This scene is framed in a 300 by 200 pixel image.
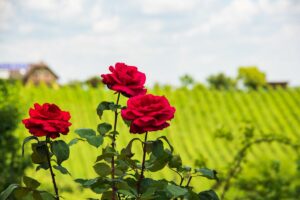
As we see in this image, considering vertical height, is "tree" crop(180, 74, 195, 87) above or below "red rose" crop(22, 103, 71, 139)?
above

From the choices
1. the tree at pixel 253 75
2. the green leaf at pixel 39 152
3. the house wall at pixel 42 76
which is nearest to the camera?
the green leaf at pixel 39 152

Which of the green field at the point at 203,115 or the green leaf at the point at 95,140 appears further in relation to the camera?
the green field at the point at 203,115

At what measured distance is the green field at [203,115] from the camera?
42.7ft

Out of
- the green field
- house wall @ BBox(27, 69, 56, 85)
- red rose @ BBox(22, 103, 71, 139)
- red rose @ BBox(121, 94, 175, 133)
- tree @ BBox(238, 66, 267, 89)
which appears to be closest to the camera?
red rose @ BBox(121, 94, 175, 133)

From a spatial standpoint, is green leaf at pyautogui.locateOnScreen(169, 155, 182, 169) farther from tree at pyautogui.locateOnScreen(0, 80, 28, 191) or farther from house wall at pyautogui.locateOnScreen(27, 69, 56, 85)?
house wall at pyautogui.locateOnScreen(27, 69, 56, 85)

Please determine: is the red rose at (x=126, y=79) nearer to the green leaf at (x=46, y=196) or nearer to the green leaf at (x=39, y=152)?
the green leaf at (x=39, y=152)

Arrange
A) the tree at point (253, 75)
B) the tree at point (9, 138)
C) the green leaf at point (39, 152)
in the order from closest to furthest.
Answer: the green leaf at point (39, 152)
the tree at point (9, 138)
the tree at point (253, 75)

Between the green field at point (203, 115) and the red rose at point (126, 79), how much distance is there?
1016 centimetres

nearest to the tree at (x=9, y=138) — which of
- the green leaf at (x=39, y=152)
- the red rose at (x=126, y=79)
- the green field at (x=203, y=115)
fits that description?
the green leaf at (x=39, y=152)

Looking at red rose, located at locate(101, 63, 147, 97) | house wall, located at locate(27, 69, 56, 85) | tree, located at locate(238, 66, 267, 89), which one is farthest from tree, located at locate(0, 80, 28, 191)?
house wall, located at locate(27, 69, 56, 85)

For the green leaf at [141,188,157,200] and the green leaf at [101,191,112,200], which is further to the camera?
the green leaf at [101,191,112,200]

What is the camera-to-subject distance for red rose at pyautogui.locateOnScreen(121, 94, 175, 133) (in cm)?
217

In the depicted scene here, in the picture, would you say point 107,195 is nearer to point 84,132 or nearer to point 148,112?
point 84,132

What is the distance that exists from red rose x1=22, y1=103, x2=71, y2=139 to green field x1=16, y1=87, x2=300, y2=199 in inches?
402
